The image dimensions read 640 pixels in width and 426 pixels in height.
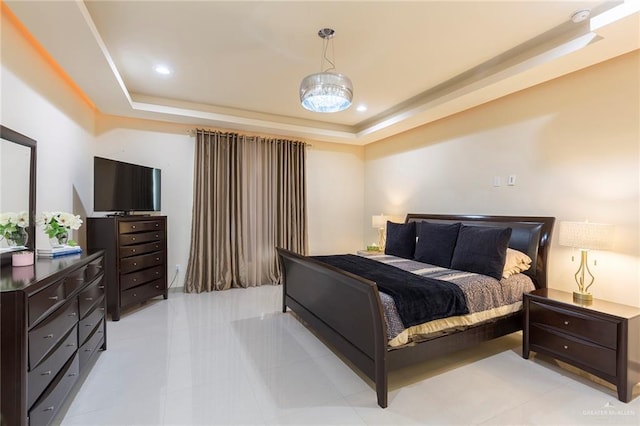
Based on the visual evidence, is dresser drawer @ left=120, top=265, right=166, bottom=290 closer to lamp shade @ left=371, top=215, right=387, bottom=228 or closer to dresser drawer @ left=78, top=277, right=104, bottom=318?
dresser drawer @ left=78, top=277, right=104, bottom=318

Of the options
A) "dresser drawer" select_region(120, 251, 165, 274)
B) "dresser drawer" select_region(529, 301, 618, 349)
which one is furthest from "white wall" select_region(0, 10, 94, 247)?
"dresser drawer" select_region(529, 301, 618, 349)

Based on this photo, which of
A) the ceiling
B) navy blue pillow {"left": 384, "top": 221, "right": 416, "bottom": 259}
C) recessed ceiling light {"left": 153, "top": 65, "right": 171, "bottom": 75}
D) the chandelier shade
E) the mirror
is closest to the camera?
the mirror

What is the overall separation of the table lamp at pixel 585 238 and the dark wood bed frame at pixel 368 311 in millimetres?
451

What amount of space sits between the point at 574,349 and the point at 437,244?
4.82 ft

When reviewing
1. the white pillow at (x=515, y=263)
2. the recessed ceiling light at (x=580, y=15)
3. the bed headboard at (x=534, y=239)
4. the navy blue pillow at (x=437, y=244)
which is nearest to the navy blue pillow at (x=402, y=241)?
the navy blue pillow at (x=437, y=244)

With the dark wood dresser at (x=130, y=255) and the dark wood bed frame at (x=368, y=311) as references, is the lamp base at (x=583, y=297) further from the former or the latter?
the dark wood dresser at (x=130, y=255)

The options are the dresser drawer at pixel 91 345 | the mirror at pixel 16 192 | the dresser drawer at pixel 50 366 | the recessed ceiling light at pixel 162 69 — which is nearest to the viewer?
the dresser drawer at pixel 50 366

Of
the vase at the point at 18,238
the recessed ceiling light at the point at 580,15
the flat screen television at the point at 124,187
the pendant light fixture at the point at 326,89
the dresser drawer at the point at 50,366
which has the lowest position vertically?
the dresser drawer at the point at 50,366

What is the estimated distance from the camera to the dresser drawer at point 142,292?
347 cm

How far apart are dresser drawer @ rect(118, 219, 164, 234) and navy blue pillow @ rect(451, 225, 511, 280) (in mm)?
3630

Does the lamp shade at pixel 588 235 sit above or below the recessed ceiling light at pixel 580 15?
below

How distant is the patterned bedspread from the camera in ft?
6.81

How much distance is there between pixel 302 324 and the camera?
3.33 metres

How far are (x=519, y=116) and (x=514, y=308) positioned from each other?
205 centimetres
